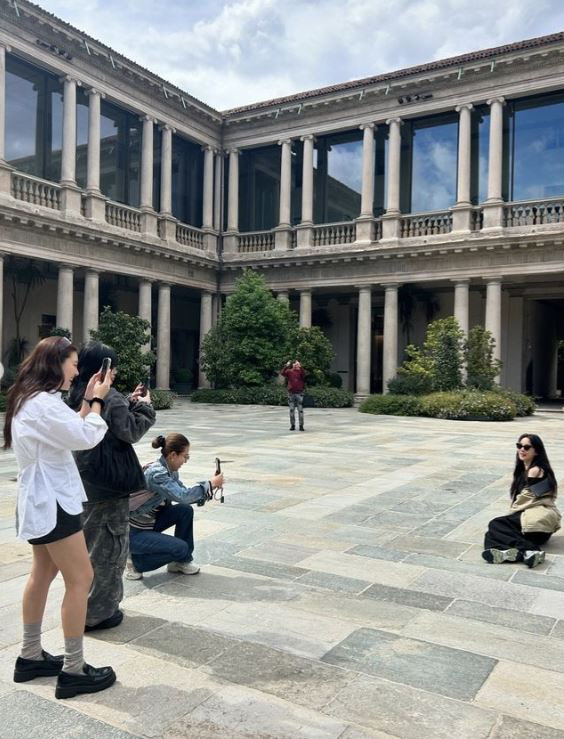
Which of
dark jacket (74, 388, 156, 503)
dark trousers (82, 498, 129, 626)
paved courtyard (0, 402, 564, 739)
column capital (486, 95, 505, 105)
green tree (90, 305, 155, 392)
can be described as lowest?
paved courtyard (0, 402, 564, 739)

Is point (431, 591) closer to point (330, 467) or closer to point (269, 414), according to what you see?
point (330, 467)

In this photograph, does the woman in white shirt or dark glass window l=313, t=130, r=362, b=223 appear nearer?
the woman in white shirt

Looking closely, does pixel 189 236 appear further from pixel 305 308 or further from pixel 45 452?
pixel 45 452

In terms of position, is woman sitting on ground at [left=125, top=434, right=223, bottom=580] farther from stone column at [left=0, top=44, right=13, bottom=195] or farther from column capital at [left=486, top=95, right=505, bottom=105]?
column capital at [left=486, top=95, right=505, bottom=105]

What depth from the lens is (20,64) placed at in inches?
925

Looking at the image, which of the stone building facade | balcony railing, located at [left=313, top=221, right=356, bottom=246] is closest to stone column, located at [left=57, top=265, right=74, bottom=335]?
the stone building facade

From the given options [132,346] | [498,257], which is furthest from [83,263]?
[498,257]

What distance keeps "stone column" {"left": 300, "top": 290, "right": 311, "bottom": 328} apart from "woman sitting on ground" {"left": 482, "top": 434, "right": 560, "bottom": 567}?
24.7 m

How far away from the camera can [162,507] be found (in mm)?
5234

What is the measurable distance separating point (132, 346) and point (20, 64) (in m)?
10.8

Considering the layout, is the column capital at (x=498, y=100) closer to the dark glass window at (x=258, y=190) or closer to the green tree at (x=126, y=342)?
the dark glass window at (x=258, y=190)

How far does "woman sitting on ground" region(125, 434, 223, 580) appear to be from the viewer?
5.00m

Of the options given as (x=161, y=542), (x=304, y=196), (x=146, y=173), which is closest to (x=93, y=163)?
(x=146, y=173)

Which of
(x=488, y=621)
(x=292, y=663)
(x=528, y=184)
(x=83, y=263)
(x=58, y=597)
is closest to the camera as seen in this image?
(x=292, y=663)
